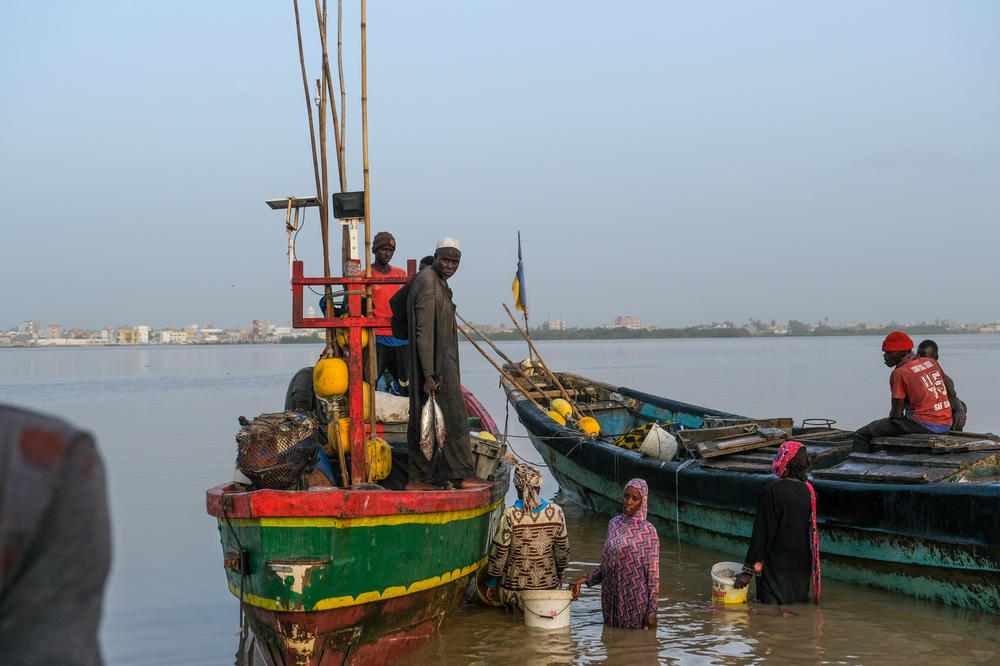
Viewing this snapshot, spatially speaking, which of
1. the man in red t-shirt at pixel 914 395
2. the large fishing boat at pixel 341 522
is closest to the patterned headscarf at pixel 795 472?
the man in red t-shirt at pixel 914 395

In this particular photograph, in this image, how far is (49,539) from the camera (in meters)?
1.11

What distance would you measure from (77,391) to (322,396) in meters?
34.7

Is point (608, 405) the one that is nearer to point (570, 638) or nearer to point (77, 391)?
point (570, 638)

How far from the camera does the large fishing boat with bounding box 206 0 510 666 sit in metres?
5.20

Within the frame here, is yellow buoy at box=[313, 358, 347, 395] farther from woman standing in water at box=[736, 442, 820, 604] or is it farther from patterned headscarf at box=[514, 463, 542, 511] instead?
woman standing in water at box=[736, 442, 820, 604]

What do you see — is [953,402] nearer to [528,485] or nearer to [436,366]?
[528,485]

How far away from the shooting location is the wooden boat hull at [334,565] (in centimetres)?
518

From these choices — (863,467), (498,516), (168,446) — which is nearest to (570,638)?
(498,516)

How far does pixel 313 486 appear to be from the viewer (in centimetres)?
584

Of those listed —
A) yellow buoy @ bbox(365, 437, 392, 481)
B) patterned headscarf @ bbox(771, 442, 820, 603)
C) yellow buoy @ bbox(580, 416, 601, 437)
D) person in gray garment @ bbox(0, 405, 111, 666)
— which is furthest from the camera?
yellow buoy @ bbox(580, 416, 601, 437)

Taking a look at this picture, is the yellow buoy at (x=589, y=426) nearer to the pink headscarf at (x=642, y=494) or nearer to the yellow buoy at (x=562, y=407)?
the yellow buoy at (x=562, y=407)

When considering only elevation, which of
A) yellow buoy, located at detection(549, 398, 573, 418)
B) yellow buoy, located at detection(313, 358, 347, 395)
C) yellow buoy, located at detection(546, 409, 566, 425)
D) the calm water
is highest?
yellow buoy, located at detection(313, 358, 347, 395)

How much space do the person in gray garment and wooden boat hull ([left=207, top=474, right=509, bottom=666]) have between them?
4.06 meters

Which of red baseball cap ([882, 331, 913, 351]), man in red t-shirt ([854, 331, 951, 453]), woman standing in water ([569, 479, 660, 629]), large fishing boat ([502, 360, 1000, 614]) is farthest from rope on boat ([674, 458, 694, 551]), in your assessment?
woman standing in water ([569, 479, 660, 629])
